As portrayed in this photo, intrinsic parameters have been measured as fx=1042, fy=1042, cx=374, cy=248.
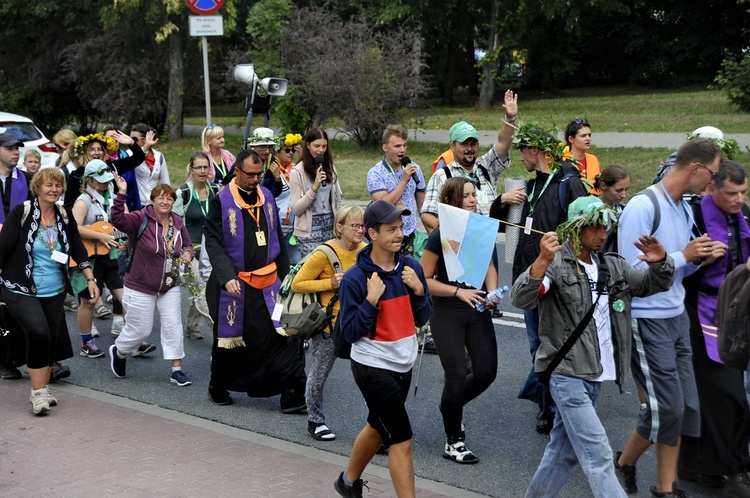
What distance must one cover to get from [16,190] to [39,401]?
2259 mm

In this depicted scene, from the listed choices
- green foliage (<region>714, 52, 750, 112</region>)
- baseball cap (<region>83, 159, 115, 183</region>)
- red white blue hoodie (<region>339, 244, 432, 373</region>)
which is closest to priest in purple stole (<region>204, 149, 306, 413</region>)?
red white blue hoodie (<region>339, 244, 432, 373</region>)

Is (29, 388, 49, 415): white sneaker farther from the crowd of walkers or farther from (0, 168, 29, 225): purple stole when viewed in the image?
(0, 168, 29, 225): purple stole

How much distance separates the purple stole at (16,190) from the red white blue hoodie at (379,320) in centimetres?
465

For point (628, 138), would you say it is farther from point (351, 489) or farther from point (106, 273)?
point (351, 489)

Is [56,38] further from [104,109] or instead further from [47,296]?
[47,296]

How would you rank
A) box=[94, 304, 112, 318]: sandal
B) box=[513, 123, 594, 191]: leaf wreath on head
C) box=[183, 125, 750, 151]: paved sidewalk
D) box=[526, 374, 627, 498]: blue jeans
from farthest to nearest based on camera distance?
box=[183, 125, 750, 151]: paved sidewalk < box=[94, 304, 112, 318]: sandal < box=[513, 123, 594, 191]: leaf wreath on head < box=[526, 374, 627, 498]: blue jeans

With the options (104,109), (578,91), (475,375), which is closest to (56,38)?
(104,109)

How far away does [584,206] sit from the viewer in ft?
17.6

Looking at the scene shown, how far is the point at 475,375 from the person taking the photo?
6.52 meters

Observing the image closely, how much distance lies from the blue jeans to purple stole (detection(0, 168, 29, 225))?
5.62 m

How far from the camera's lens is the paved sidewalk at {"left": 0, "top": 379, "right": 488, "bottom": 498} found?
20.2 ft

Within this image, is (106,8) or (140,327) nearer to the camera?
(140,327)

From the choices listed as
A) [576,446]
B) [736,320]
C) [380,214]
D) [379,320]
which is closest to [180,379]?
[379,320]

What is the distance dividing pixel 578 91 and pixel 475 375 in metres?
37.6
